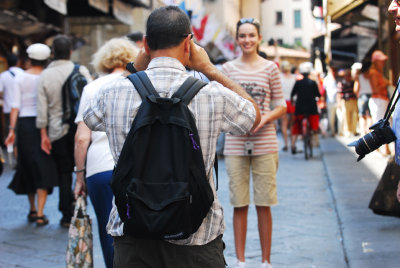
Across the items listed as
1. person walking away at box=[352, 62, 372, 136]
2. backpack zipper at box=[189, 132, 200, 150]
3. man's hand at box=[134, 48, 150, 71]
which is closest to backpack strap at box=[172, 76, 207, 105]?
backpack zipper at box=[189, 132, 200, 150]

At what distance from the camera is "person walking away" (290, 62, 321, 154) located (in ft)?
46.1

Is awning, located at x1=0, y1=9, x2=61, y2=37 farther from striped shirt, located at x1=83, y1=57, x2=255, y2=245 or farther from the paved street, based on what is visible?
striped shirt, located at x1=83, y1=57, x2=255, y2=245

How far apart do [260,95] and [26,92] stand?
9.61 feet

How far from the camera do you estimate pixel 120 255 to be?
9.33 ft

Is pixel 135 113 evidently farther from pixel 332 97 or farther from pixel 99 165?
pixel 332 97

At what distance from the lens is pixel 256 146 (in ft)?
17.8

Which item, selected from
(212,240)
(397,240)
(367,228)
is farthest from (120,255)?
(367,228)

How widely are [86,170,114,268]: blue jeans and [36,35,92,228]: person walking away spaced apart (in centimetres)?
257

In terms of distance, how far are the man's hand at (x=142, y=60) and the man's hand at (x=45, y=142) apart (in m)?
4.23

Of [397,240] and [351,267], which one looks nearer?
[351,267]

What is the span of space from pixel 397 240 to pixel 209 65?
12.7 feet

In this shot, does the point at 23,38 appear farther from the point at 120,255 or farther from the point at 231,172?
the point at 120,255

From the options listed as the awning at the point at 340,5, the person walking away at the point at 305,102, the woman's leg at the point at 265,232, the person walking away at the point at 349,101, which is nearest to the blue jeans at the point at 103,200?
the woman's leg at the point at 265,232

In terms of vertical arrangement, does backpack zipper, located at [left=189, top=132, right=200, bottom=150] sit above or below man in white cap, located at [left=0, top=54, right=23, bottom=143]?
below
